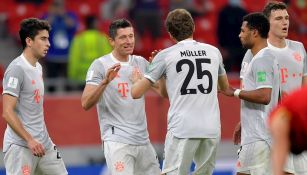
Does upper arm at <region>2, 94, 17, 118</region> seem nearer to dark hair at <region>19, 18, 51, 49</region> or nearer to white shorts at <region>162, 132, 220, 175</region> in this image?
dark hair at <region>19, 18, 51, 49</region>

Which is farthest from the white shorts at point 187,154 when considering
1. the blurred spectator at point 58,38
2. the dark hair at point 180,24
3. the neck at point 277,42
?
the blurred spectator at point 58,38

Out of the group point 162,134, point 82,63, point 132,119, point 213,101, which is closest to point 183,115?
point 213,101

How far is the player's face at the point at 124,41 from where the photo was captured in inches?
389

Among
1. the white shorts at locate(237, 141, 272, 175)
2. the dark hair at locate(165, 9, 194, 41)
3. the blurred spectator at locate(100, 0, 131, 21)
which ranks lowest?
the white shorts at locate(237, 141, 272, 175)

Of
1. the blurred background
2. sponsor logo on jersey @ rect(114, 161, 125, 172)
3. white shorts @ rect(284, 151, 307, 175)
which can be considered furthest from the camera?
the blurred background

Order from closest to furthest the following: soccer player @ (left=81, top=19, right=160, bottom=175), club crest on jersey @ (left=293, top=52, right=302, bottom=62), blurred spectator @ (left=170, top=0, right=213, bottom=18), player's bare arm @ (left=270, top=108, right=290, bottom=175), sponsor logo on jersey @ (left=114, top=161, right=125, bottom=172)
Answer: player's bare arm @ (left=270, top=108, right=290, bottom=175), sponsor logo on jersey @ (left=114, top=161, right=125, bottom=172), soccer player @ (left=81, top=19, right=160, bottom=175), club crest on jersey @ (left=293, top=52, right=302, bottom=62), blurred spectator @ (left=170, top=0, right=213, bottom=18)

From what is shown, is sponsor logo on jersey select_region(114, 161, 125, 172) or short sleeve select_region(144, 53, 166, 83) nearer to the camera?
short sleeve select_region(144, 53, 166, 83)

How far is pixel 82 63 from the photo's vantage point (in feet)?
55.0

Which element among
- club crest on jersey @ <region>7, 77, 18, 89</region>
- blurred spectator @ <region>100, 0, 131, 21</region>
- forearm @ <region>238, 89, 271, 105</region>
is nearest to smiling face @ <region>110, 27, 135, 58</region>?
club crest on jersey @ <region>7, 77, 18, 89</region>

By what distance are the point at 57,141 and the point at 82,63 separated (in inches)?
115

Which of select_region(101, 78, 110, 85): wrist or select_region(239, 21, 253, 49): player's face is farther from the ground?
select_region(239, 21, 253, 49): player's face

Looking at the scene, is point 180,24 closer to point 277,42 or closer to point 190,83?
point 190,83

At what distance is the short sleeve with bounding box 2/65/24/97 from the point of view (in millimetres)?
9617

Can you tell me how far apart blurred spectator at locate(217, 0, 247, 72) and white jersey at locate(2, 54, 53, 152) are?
839 centimetres
